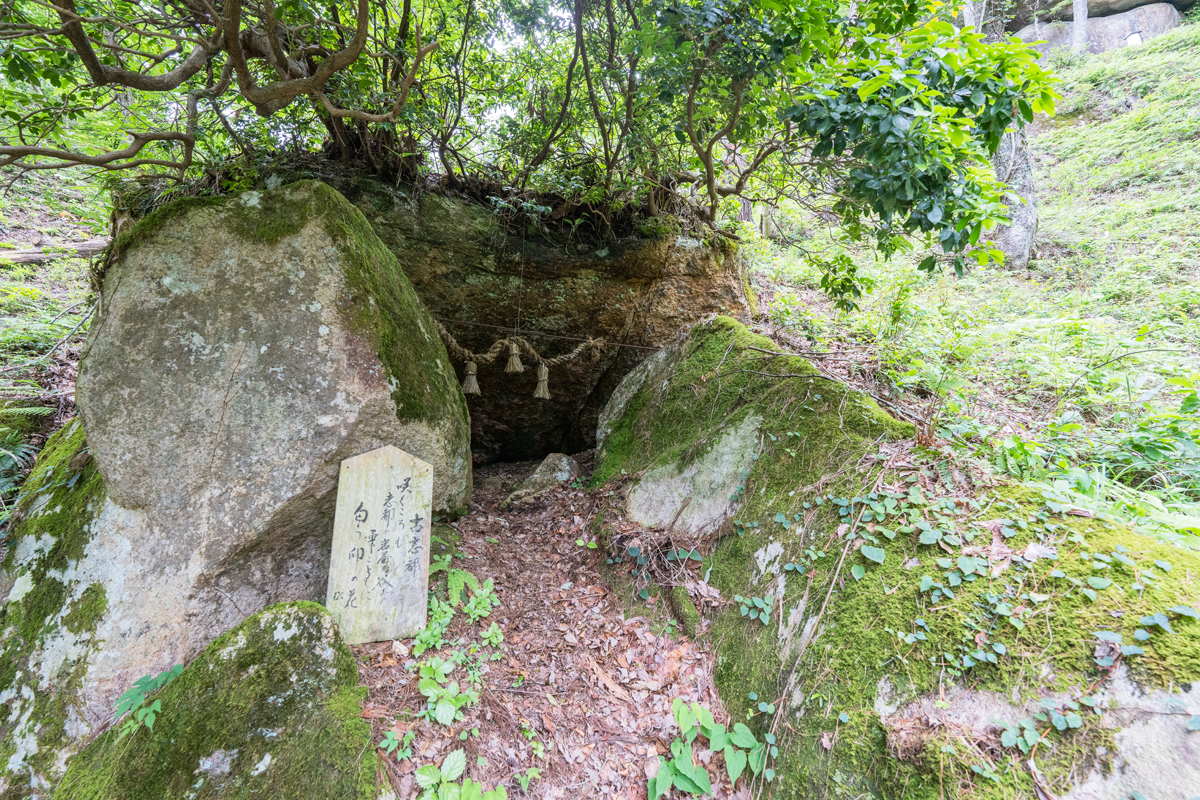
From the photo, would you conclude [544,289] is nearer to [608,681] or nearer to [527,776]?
[608,681]

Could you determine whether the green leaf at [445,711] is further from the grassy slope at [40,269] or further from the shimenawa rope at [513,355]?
the grassy slope at [40,269]

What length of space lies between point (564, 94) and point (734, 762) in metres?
5.71

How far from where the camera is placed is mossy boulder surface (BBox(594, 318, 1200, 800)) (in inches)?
62.4

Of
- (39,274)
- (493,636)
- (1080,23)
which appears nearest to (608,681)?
(493,636)

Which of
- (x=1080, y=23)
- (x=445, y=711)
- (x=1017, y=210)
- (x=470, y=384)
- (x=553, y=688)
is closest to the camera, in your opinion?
(x=445, y=711)

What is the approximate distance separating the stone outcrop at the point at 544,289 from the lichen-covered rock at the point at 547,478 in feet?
3.31

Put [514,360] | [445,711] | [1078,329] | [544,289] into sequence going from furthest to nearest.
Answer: [544,289], [514,360], [1078,329], [445,711]

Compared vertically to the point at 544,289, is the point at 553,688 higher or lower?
lower

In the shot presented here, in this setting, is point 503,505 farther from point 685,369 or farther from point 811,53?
point 811,53

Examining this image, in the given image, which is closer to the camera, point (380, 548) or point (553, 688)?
point (553, 688)

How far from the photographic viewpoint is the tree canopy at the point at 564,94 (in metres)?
2.69

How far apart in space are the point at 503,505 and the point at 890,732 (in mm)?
3637

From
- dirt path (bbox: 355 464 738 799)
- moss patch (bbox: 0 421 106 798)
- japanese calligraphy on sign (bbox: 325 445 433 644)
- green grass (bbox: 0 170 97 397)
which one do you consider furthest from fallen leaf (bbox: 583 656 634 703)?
green grass (bbox: 0 170 97 397)

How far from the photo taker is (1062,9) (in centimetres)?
1912
